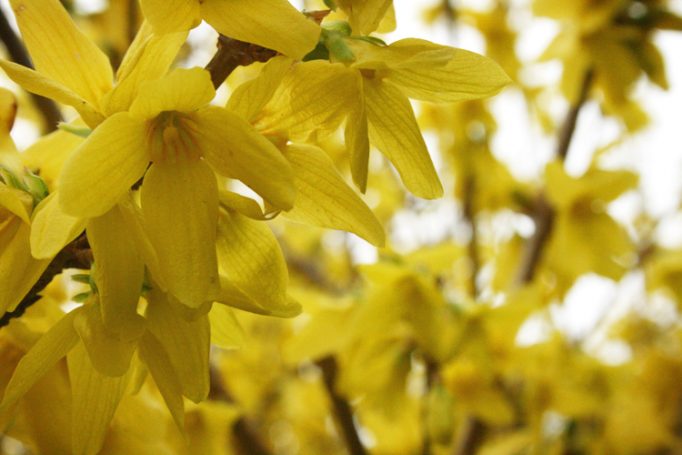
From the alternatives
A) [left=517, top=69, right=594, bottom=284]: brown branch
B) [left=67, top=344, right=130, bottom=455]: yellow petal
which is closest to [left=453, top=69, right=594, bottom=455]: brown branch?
[left=517, top=69, right=594, bottom=284]: brown branch

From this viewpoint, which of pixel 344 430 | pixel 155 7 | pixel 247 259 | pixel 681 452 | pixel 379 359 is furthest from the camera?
pixel 681 452

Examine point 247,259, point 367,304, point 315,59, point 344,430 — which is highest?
point 315,59

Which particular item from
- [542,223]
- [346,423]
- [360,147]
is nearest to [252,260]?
[360,147]

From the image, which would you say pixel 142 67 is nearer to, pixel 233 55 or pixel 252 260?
pixel 233 55

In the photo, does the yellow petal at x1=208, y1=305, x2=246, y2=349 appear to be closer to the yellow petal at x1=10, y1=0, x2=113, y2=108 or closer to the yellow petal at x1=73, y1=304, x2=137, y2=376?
the yellow petal at x1=73, y1=304, x2=137, y2=376

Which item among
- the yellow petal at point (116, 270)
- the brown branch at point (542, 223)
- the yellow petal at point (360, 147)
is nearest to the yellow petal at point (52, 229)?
the yellow petal at point (116, 270)

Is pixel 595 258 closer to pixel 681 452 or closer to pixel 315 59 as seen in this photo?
pixel 681 452

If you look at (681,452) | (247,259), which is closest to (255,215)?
(247,259)
